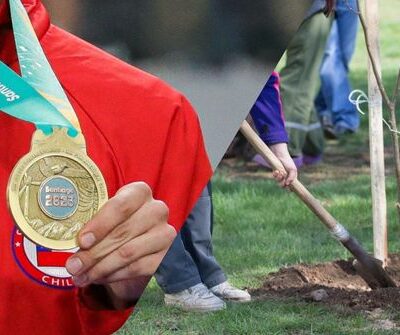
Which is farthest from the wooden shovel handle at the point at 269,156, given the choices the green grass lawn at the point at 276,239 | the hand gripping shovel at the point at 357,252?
the green grass lawn at the point at 276,239

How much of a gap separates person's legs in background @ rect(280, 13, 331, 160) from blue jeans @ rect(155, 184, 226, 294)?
11.8ft

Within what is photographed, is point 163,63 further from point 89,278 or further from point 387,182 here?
point 387,182

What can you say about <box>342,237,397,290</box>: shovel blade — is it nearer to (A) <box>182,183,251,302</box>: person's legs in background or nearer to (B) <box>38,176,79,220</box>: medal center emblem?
(A) <box>182,183,251,302</box>: person's legs in background

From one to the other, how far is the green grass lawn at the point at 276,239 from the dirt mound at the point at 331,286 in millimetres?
98

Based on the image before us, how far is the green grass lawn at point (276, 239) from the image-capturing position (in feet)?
16.4

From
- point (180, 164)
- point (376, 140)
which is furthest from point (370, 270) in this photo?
point (180, 164)

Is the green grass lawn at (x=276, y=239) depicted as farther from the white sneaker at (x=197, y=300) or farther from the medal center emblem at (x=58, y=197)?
the medal center emblem at (x=58, y=197)

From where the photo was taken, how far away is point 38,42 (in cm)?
201

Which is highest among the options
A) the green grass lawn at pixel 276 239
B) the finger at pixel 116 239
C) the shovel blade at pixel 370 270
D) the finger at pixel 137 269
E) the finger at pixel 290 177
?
the finger at pixel 116 239

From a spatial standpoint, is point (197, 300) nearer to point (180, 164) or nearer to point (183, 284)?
point (183, 284)

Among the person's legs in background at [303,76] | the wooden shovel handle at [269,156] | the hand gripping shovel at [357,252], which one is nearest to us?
the wooden shovel handle at [269,156]

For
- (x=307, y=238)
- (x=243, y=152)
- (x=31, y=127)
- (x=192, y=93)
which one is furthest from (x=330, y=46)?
(x=31, y=127)

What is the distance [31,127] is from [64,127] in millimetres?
166

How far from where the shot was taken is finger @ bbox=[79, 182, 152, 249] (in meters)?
1.87
